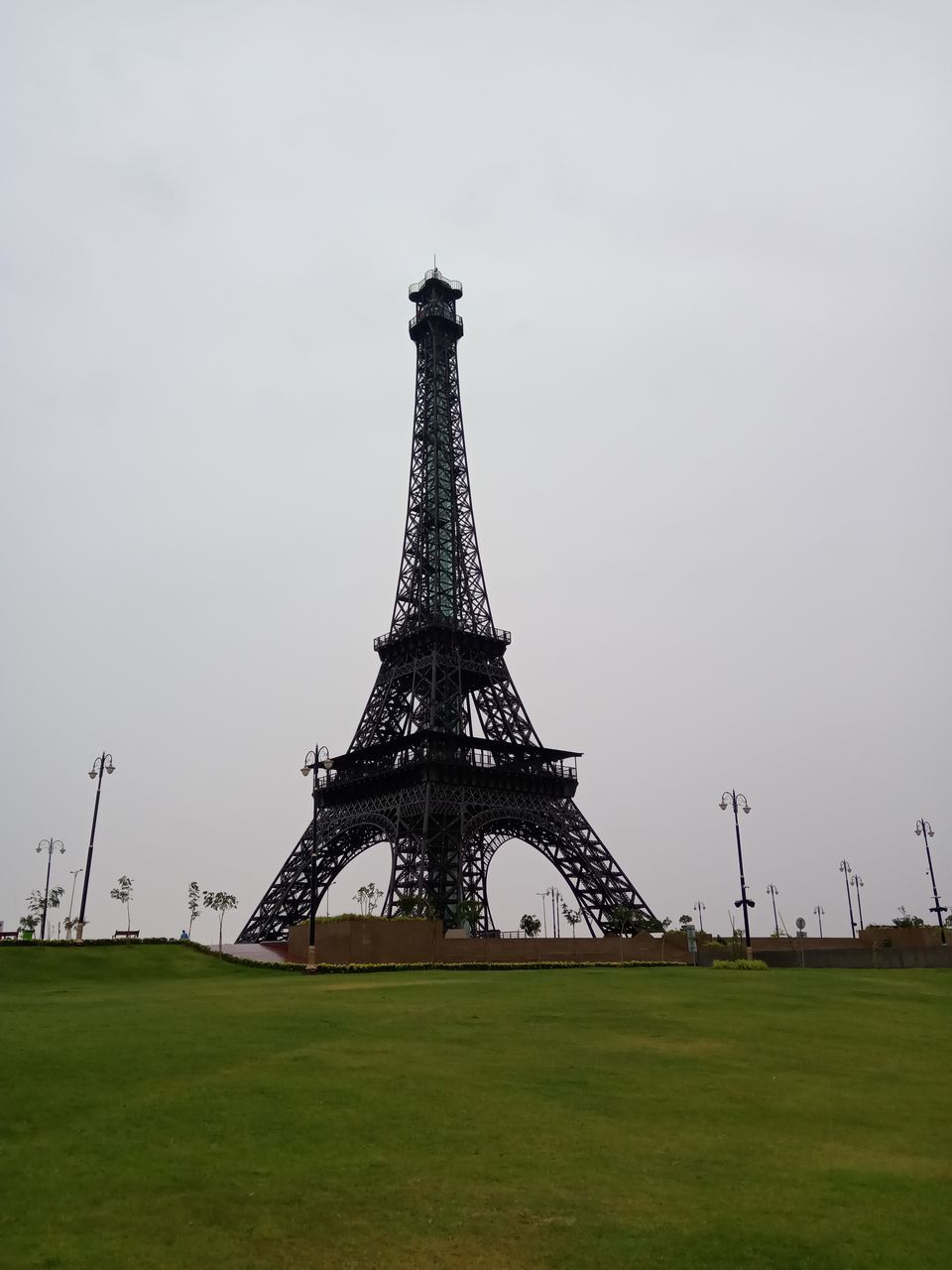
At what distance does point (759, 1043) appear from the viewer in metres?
20.8

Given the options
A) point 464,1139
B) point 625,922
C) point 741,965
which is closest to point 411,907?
point 625,922

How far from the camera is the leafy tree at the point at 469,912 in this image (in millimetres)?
59156

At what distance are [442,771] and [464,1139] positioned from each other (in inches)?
2039

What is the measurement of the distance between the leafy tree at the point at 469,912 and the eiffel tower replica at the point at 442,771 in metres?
0.14

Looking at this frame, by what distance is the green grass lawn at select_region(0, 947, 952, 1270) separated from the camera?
10125 mm

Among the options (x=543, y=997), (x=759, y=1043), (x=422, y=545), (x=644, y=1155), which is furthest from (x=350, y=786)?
(x=644, y=1155)

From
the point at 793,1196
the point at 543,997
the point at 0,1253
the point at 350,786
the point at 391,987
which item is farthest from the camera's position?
the point at 350,786

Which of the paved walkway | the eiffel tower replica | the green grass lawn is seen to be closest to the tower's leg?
the eiffel tower replica

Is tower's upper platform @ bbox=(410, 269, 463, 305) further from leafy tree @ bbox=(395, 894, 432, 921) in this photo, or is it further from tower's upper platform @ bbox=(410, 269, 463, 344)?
leafy tree @ bbox=(395, 894, 432, 921)

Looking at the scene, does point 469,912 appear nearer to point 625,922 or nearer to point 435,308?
point 625,922

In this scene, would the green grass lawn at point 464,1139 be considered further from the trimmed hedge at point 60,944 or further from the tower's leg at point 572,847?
the tower's leg at point 572,847

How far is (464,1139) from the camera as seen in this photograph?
1312cm

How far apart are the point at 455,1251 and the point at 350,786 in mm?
62326

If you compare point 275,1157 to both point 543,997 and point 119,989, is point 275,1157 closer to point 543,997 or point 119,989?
point 543,997
